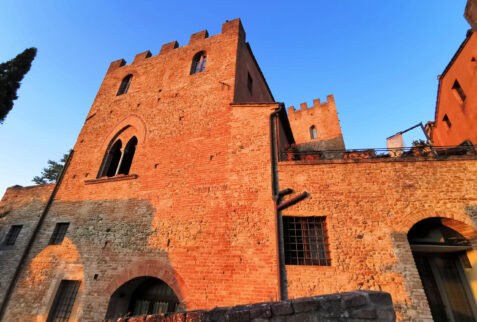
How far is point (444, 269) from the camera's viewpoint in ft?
24.5

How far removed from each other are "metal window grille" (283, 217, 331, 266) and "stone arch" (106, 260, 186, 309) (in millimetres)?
3099

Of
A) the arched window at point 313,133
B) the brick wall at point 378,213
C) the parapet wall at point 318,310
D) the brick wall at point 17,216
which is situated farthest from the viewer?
the arched window at point 313,133

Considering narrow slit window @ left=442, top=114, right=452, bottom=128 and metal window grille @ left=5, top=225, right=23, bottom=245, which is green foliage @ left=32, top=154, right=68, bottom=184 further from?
narrow slit window @ left=442, top=114, right=452, bottom=128

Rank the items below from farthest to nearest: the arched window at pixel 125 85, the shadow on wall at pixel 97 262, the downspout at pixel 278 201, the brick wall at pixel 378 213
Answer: the arched window at pixel 125 85, the shadow on wall at pixel 97 262, the downspout at pixel 278 201, the brick wall at pixel 378 213

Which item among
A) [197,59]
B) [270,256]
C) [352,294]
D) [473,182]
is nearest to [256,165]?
[270,256]

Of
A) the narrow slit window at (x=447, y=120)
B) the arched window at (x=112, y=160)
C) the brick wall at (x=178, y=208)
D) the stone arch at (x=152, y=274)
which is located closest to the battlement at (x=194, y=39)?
the brick wall at (x=178, y=208)

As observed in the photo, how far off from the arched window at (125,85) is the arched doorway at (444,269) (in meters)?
14.9

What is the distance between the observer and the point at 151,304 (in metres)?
7.34

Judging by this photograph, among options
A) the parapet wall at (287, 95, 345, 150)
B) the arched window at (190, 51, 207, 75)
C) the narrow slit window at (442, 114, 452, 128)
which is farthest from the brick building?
the parapet wall at (287, 95, 345, 150)

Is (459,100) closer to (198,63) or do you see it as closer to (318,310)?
(198,63)

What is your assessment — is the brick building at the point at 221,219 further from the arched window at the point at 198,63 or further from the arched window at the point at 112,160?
the arched window at the point at 198,63

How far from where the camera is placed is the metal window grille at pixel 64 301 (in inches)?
285

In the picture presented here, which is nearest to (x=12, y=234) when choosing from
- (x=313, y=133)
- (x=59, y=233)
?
(x=59, y=233)

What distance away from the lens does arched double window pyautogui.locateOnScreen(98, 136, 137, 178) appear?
33.4 feet
